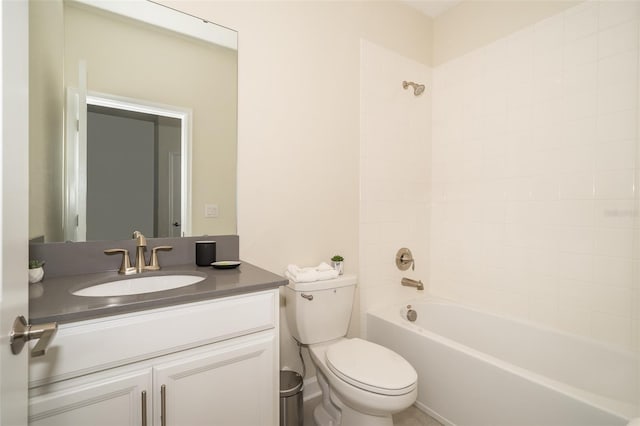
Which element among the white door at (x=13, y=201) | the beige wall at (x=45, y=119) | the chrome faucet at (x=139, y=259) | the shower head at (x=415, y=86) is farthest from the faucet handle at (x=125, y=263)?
the shower head at (x=415, y=86)

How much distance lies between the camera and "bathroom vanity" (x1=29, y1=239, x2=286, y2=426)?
784 mm

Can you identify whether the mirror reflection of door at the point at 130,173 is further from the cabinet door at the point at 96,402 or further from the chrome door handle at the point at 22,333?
the chrome door handle at the point at 22,333

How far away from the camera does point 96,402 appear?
0.83 metres

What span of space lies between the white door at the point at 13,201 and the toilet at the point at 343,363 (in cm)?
109

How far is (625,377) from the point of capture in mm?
1459

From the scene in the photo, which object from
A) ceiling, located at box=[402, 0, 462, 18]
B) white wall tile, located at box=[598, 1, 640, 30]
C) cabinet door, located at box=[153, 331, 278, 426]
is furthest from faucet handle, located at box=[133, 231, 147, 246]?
white wall tile, located at box=[598, 1, 640, 30]

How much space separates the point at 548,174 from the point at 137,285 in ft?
7.25

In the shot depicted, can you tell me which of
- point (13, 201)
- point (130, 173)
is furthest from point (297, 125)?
point (13, 201)

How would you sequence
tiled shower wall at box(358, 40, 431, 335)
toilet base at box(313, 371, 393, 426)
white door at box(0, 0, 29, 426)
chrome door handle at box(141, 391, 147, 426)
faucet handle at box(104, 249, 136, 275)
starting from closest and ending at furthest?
1. white door at box(0, 0, 29, 426)
2. chrome door handle at box(141, 391, 147, 426)
3. faucet handle at box(104, 249, 136, 275)
4. toilet base at box(313, 371, 393, 426)
5. tiled shower wall at box(358, 40, 431, 335)

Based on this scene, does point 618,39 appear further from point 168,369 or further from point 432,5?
point 168,369

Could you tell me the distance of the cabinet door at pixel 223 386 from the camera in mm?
936

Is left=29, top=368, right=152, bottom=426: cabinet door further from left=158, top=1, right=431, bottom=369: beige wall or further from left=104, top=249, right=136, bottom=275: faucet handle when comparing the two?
left=158, top=1, right=431, bottom=369: beige wall

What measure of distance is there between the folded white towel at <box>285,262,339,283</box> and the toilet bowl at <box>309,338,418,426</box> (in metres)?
0.35

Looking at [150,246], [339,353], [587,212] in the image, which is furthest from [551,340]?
[150,246]
